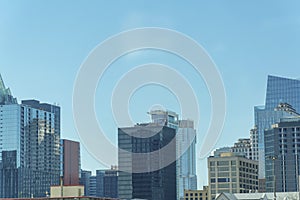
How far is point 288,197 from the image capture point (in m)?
160

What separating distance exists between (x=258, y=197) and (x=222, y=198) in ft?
41.3

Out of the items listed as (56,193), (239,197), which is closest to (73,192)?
(56,193)

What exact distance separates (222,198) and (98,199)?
35309mm

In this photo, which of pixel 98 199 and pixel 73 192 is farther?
pixel 73 192

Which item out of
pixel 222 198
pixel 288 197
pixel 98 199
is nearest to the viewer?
pixel 98 199

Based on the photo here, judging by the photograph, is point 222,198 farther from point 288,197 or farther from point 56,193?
point 56,193

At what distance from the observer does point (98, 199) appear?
397ft

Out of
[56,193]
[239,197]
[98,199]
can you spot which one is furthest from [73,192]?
[98,199]

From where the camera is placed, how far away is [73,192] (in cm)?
16800

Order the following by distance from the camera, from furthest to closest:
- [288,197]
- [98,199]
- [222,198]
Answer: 1. [288,197]
2. [222,198]
3. [98,199]

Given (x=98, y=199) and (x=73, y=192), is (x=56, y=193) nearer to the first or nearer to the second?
(x=73, y=192)

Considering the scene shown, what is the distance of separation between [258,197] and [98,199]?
47.9 metres

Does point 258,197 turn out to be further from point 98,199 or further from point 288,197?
point 98,199

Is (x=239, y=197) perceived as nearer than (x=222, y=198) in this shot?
No
